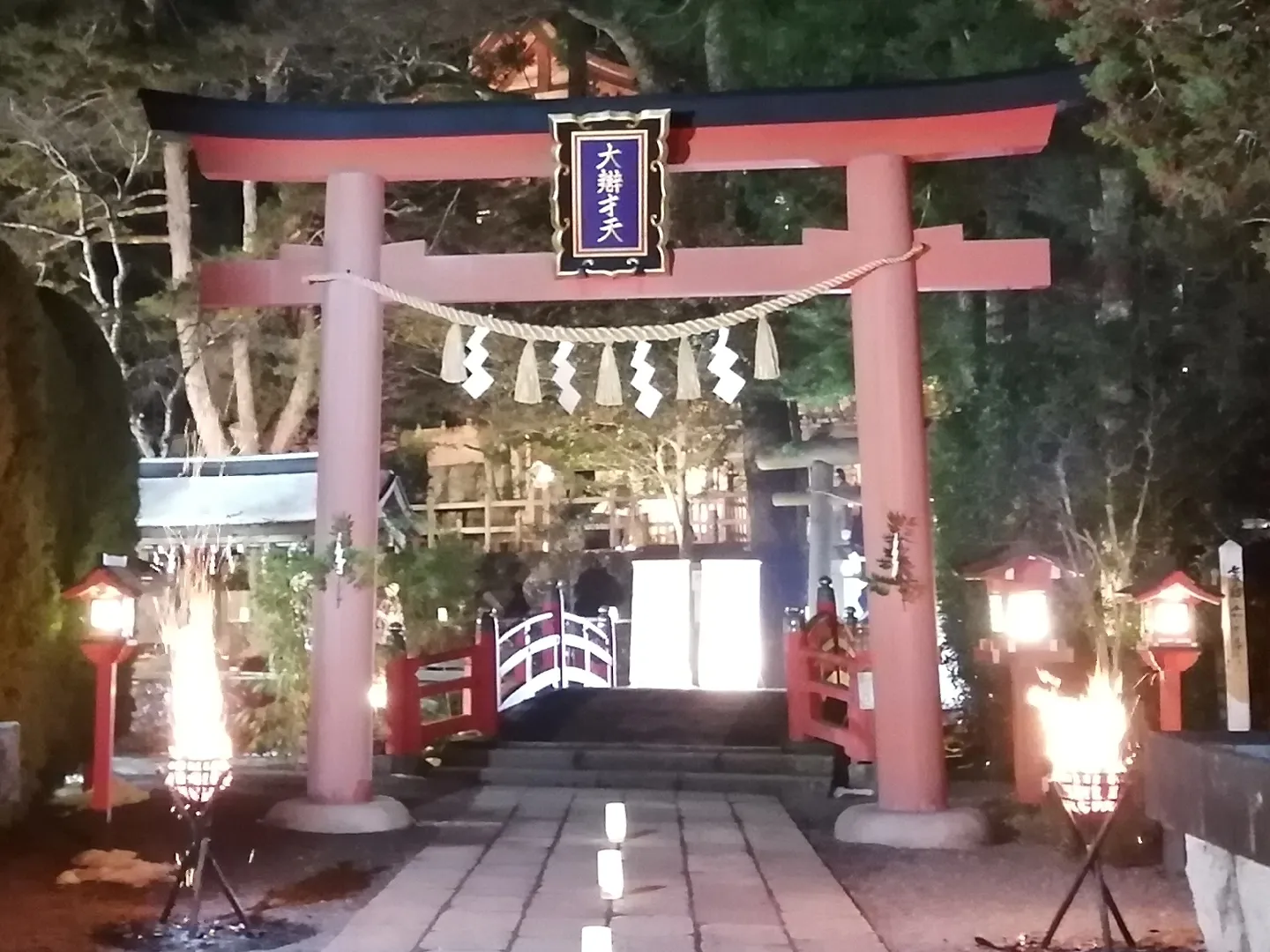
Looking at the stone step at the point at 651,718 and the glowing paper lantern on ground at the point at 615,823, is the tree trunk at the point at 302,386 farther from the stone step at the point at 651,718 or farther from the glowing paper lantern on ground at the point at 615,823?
the glowing paper lantern on ground at the point at 615,823

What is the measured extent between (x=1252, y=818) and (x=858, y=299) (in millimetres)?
5065

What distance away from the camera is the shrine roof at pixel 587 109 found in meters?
7.74

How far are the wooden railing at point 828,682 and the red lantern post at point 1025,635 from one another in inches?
40.3

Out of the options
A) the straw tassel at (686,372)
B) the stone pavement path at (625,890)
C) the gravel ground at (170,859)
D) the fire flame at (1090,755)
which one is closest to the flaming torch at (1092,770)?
the fire flame at (1090,755)

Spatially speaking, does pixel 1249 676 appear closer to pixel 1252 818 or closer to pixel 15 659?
pixel 1252 818

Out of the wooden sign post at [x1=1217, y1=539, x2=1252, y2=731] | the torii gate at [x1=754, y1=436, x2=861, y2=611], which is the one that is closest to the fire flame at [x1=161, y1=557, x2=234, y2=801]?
the wooden sign post at [x1=1217, y1=539, x2=1252, y2=731]

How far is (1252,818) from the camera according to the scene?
10.6ft

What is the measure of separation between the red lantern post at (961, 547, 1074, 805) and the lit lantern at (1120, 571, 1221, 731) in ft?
2.46

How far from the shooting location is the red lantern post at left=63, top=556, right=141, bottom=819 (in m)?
7.93

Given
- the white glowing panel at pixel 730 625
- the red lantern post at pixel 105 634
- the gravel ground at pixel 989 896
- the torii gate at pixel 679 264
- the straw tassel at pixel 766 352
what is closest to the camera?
the gravel ground at pixel 989 896

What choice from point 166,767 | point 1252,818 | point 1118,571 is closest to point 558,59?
point 1118,571

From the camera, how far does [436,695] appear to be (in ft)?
35.4

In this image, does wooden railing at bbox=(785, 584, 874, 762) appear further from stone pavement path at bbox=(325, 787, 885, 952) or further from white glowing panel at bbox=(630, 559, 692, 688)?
white glowing panel at bbox=(630, 559, 692, 688)

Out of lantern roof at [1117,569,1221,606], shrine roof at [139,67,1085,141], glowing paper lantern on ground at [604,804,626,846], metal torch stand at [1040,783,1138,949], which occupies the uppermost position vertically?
shrine roof at [139,67,1085,141]
